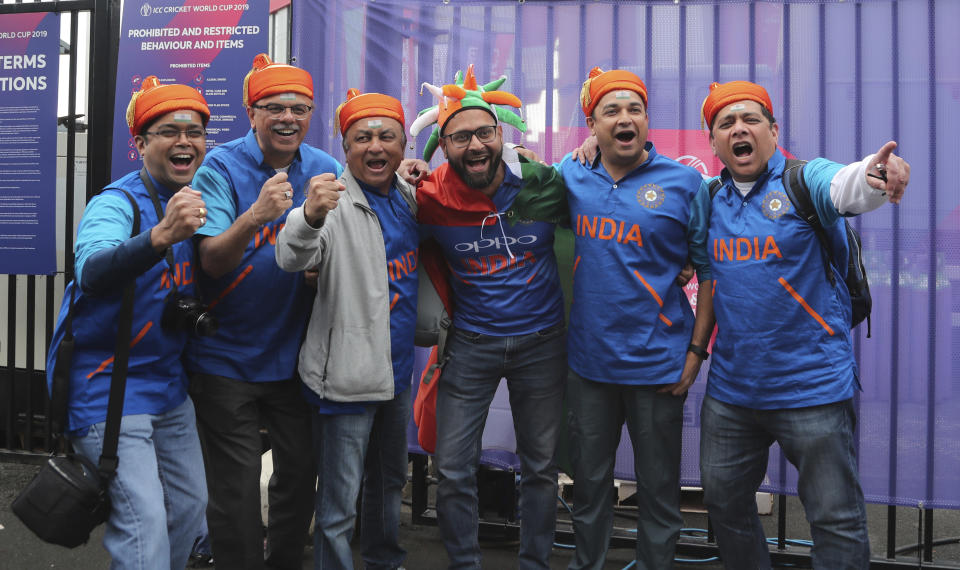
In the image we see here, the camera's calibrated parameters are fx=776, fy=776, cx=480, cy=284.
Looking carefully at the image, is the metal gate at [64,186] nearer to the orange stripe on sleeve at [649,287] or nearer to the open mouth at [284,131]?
the open mouth at [284,131]

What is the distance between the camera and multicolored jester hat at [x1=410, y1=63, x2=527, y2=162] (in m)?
3.29

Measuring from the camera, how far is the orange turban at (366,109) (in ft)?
10.4

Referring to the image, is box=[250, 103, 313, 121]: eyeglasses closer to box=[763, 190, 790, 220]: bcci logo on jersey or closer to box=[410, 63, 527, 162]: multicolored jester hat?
box=[410, 63, 527, 162]: multicolored jester hat

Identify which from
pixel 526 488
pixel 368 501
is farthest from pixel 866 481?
pixel 368 501

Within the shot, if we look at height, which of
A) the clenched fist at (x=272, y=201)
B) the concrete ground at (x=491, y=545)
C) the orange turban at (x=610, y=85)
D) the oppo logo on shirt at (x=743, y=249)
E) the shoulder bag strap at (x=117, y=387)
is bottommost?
the concrete ground at (x=491, y=545)

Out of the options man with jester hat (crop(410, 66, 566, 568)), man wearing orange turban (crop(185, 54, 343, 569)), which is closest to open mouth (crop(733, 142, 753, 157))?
man with jester hat (crop(410, 66, 566, 568))

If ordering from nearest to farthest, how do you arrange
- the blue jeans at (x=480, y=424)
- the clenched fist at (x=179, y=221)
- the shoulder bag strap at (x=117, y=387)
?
the clenched fist at (x=179, y=221) < the shoulder bag strap at (x=117, y=387) < the blue jeans at (x=480, y=424)

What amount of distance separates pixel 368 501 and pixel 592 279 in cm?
142

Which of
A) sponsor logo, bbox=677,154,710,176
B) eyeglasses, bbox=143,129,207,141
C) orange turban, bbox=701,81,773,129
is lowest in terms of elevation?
eyeglasses, bbox=143,129,207,141

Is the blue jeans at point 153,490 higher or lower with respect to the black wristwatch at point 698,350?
lower

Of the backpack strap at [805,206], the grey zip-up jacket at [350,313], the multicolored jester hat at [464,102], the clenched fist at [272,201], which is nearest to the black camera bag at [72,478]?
the clenched fist at [272,201]

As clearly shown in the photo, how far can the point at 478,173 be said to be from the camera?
10.7 feet

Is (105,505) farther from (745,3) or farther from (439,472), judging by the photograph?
(745,3)

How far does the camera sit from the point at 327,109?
13.7 ft
